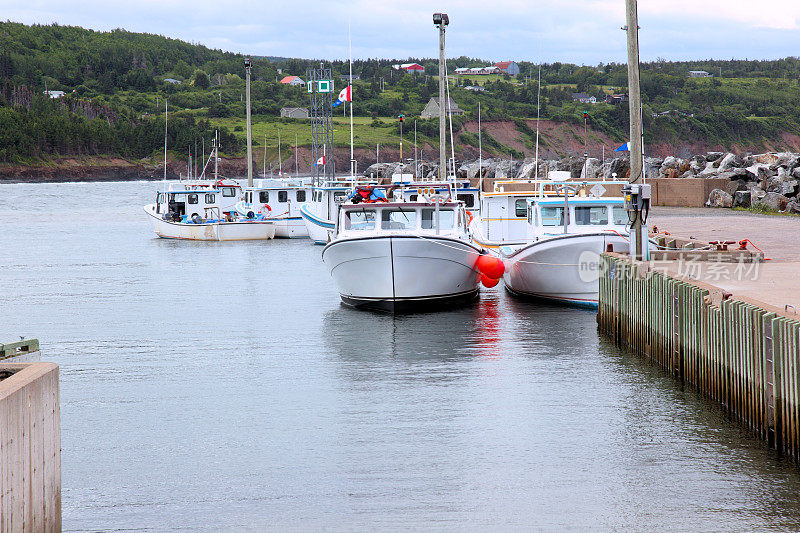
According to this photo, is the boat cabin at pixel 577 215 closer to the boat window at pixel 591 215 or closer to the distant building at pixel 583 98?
the boat window at pixel 591 215

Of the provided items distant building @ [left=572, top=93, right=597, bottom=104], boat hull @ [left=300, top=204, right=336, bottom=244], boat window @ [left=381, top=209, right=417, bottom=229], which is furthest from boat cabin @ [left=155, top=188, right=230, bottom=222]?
distant building @ [left=572, top=93, right=597, bottom=104]

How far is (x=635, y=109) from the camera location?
56.6 feet

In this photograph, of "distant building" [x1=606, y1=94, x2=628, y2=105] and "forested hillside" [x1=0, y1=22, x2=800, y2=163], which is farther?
"forested hillside" [x1=0, y1=22, x2=800, y2=163]

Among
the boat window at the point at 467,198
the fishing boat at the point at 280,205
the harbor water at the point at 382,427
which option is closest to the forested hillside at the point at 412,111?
the fishing boat at the point at 280,205

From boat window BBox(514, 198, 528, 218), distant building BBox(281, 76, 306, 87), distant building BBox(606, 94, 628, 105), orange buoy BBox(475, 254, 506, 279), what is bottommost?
orange buoy BBox(475, 254, 506, 279)

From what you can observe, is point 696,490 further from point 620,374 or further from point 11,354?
point 11,354

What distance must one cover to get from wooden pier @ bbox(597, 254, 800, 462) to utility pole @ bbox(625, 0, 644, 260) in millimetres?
539

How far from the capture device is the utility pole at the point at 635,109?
16.7 metres

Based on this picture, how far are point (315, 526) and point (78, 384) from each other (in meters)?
7.32

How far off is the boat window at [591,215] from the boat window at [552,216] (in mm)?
362

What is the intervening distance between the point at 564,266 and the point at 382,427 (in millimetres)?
10069

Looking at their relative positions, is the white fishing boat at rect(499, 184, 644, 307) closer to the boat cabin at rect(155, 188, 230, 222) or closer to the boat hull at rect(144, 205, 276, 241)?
the boat hull at rect(144, 205, 276, 241)

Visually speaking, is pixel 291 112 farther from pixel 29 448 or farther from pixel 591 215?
pixel 29 448

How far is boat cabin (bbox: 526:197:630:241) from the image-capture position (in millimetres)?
21391
